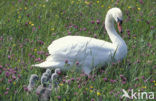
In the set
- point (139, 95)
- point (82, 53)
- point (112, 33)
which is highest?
point (112, 33)

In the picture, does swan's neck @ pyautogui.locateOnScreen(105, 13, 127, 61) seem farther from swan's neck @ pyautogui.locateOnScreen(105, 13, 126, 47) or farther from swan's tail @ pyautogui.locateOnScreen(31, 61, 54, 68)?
swan's tail @ pyautogui.locateOnScreen(31, 61, 54, 68)

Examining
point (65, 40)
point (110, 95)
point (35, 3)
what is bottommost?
point (110, 95)

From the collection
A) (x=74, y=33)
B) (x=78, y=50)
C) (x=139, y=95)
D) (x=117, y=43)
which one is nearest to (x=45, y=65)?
(x=78, y=50)

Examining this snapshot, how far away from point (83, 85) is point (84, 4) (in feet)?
11.8

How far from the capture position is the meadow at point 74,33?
471 centimetres

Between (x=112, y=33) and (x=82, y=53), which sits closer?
(x=82, y=53)

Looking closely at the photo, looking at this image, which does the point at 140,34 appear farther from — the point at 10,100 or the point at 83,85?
the point at 10,100

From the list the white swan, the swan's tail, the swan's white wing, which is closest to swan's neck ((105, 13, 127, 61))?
the white swan

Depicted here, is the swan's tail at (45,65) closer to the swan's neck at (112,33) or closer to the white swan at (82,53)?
the white swan at (82,53)

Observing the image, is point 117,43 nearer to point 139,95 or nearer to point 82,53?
point 82,53

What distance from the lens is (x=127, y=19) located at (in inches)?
290

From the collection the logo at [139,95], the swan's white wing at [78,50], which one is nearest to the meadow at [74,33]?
the logo at [139,95]

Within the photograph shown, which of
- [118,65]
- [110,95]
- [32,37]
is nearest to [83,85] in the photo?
[110,95]

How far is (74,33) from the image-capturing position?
6.85m
